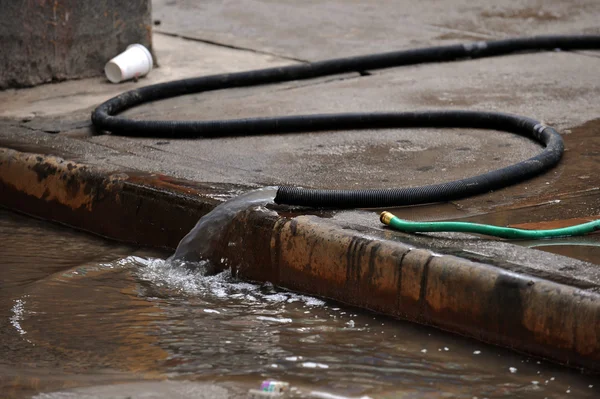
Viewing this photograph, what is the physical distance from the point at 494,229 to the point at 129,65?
3.00m

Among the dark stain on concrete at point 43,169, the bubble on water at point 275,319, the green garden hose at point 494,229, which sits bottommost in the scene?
the bubble on water at point 275,319

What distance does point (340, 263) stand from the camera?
104 inches

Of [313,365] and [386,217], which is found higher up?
[386,217]

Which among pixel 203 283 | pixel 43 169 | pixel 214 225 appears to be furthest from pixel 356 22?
pixel 203 283

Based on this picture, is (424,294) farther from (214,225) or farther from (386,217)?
(214,225)

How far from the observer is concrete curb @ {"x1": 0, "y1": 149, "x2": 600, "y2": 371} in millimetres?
2227

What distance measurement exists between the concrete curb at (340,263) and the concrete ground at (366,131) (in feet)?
0.08

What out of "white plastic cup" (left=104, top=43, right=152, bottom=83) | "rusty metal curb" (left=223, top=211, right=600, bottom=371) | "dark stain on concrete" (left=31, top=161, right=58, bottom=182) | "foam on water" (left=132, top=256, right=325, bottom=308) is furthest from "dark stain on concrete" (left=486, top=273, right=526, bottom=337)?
"white plastic cup" (left=104, top=43, right=152, bottom=83)

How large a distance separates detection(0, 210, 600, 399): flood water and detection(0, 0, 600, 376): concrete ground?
241mm

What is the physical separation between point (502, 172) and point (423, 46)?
2974 mm

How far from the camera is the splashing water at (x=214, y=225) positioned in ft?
9.59

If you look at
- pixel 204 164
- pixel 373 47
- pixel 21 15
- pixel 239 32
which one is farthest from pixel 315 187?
pixel 239 32

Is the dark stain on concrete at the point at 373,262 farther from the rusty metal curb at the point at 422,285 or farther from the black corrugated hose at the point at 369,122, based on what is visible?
the black corrugated hose at the point at 369,122

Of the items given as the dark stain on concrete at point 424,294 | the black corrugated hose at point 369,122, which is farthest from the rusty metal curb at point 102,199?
the dark stain on concrete at point 424,294
